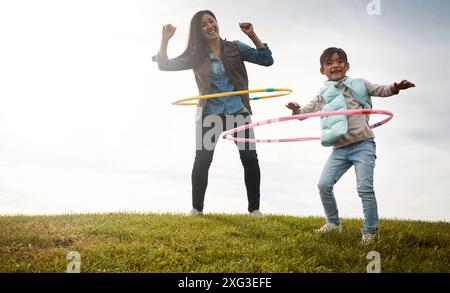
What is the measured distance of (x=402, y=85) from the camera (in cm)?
505

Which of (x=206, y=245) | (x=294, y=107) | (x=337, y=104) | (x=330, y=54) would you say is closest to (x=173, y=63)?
(x=294, y=107)

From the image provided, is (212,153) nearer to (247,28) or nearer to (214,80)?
(214,80)

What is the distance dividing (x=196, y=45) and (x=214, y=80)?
0.57 metres

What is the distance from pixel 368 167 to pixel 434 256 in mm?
1121

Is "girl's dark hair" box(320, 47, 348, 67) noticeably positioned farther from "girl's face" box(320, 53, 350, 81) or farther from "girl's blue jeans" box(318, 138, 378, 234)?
"girl's blue jeans" box(318, 138, 378, 234)

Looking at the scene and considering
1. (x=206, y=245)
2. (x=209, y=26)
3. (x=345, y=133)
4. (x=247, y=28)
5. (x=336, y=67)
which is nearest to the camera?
(x=206, y=245)

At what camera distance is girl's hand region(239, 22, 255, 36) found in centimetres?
649

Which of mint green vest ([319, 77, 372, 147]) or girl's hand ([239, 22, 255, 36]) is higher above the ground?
girl's hand ([239, 22, 255, 36])

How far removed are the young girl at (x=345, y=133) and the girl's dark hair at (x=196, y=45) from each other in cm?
188

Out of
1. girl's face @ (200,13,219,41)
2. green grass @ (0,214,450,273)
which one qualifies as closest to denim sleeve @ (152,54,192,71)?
girl's face @ (200,13,219,41)

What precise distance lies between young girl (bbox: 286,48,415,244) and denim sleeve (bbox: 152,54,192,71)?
78.5 inches

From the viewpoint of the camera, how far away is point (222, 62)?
22.5 ft

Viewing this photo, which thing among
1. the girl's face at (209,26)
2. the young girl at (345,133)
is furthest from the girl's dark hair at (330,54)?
the girl's face at (209,26)
